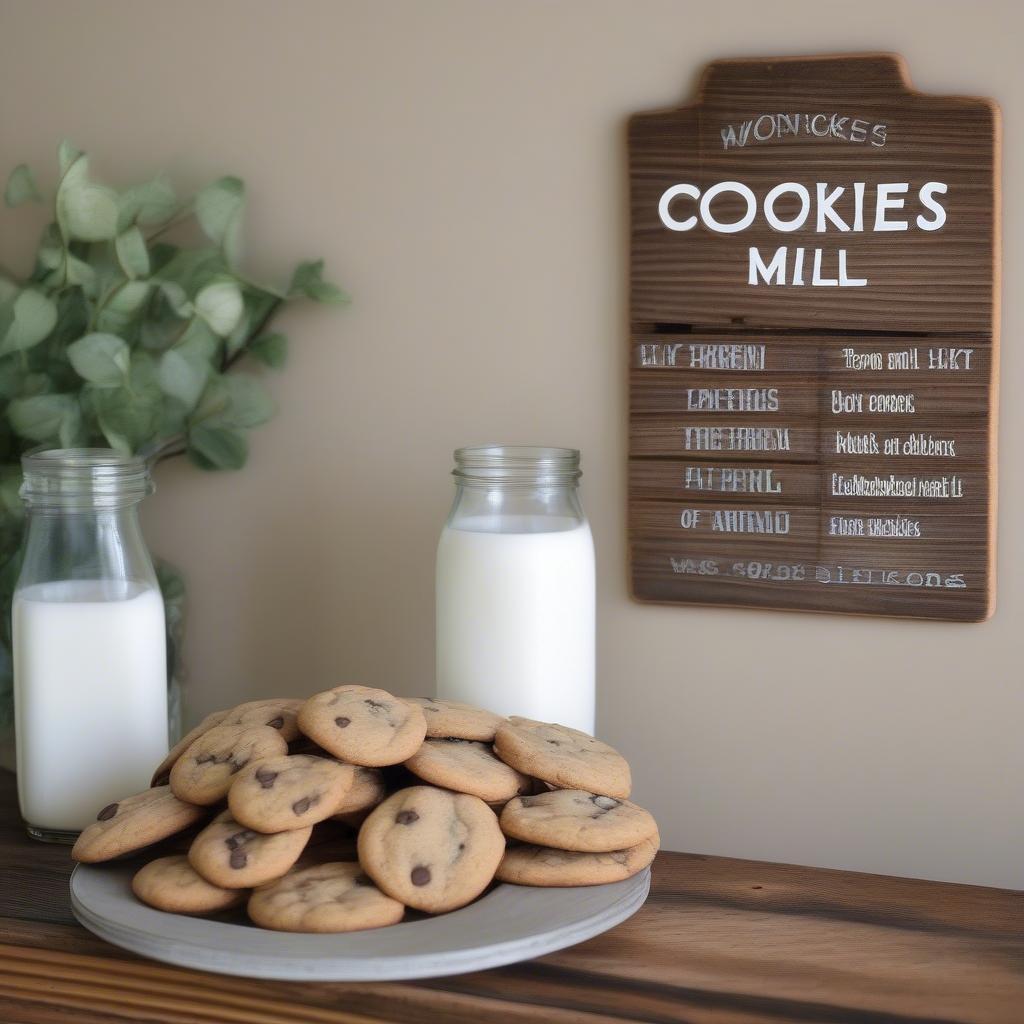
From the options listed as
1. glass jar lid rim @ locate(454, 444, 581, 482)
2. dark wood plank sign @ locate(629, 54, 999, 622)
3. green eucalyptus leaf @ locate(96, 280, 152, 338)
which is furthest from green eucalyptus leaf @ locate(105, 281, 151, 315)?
dark wood plank sign @ locate(629, 54, 999, 622)

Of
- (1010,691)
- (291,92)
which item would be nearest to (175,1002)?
(1010,691)

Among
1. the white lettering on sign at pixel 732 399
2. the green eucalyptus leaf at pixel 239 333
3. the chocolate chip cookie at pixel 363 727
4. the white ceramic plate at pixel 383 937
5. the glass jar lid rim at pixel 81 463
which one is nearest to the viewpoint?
the white ceramic plate at pixel 383 937

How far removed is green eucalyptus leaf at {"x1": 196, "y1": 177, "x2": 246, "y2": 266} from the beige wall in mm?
48

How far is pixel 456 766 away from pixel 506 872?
8cm

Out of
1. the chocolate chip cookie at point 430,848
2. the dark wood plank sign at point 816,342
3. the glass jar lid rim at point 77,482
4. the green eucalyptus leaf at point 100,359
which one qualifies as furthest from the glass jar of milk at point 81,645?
the dark wood plank sign at point 816,342

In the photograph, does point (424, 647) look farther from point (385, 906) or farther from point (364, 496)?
point (385, 906)

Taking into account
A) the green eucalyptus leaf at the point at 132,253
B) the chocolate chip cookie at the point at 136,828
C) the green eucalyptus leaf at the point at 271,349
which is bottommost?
the chocolate chip cookie at the point at 136,828

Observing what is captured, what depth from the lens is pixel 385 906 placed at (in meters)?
0.77

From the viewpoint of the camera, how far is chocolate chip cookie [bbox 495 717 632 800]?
2.84 feet

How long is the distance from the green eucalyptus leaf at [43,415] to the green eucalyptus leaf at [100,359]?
0.16ft

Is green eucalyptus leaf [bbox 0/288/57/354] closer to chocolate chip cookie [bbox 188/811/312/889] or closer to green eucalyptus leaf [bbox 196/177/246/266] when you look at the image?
green eucalyptus leaf [bbox 196/177/246/266]

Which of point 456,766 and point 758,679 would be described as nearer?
point 456,766

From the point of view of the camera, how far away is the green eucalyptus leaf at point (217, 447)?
1.24m

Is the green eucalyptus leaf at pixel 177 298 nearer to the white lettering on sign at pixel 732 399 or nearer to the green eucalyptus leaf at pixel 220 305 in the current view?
the green eucalyptus leaf at pixel 220 305
